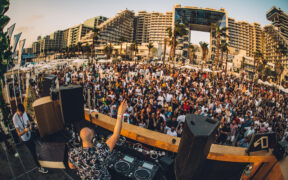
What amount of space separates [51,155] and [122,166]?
2167 millimetres

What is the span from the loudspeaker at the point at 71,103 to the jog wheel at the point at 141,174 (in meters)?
2.02

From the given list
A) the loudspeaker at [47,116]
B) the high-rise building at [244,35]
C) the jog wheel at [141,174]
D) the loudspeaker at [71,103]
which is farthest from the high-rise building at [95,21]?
the jog wheel at [141,174]

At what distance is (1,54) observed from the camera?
338 centimetres

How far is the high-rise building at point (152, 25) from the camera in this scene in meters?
93.7

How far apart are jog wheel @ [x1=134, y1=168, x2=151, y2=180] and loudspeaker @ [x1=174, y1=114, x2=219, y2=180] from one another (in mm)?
715

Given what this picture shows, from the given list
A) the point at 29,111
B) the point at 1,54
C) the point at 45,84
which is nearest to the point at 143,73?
the point at 45,84

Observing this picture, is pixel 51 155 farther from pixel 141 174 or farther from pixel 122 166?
pixel 141 174

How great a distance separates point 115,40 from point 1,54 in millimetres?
97960

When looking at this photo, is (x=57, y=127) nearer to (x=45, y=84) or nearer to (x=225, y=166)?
(x=45, y=84)

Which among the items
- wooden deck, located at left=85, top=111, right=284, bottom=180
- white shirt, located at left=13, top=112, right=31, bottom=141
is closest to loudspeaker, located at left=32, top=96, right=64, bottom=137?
white shirt, located at left=13, top=112, right=31, bottom=141

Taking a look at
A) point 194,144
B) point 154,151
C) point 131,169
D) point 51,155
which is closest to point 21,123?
point 51,155

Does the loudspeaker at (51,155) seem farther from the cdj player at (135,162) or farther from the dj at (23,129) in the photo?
the cdj player at (135,162)

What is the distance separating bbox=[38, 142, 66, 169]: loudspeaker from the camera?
3174mm

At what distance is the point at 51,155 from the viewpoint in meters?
3.44
